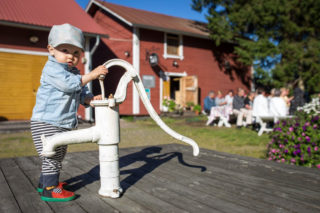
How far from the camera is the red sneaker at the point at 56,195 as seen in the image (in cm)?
184

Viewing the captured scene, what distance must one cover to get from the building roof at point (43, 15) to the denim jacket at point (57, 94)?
7525mm

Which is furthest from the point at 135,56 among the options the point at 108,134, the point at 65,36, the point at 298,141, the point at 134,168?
the point at 108,134

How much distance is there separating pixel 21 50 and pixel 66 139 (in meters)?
8.25

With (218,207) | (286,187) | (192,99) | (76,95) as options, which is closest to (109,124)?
(76,95)

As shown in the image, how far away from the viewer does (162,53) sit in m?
13.7

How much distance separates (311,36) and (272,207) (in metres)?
15.9

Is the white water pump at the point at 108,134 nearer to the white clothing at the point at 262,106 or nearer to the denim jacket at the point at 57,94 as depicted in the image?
the denim jacket at the point at 57,94

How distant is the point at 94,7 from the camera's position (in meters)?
15.3

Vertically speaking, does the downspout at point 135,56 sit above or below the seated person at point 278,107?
above

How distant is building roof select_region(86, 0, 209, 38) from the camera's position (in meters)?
12.8

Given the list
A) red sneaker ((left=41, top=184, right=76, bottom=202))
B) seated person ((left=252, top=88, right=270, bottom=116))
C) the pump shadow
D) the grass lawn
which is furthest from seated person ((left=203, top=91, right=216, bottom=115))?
red sneaker ((left=41, top=184, right=76, bottom=202))

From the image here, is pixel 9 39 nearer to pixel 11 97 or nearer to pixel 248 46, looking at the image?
pixel 11 97

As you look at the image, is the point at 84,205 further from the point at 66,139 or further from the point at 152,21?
the point at 152,21

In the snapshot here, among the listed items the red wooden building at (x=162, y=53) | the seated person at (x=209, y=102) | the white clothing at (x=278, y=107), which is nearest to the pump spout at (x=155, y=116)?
the white clothing at (x=278, y=107)
